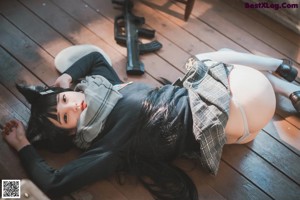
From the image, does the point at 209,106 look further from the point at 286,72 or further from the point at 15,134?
the point at 15,134

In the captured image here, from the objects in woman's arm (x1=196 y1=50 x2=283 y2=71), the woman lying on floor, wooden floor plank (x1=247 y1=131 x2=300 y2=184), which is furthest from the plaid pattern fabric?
wooden floor plank (x1=247 y1=131 x2=300 y2=184)

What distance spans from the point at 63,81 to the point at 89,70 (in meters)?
0.12

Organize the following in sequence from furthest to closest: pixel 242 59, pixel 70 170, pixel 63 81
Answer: pixel 242 59, pixel 63 81, pixel 70 170

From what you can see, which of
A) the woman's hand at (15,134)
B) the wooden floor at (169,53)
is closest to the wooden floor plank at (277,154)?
the wooden floor at (169,53)

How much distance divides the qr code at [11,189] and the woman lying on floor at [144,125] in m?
0.18

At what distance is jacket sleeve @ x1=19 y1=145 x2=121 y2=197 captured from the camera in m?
1.14

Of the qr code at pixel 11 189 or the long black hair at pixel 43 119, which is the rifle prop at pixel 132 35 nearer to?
the long black hair at pixel 43 119

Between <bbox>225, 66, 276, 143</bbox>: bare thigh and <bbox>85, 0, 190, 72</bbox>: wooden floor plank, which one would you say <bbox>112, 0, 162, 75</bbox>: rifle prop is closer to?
<bbox>85, 0, 190, 72</bbox>: wooden floor plank

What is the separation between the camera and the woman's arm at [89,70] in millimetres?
1382

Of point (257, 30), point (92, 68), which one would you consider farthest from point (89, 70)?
point (257, 30)

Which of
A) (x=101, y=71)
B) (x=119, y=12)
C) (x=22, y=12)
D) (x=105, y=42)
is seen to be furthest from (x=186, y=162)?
(x=22, y=12)

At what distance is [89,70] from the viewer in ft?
4.73

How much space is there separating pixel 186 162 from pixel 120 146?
0.27m

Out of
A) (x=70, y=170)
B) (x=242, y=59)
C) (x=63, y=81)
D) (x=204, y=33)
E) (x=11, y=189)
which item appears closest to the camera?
(x=11, y=189)
